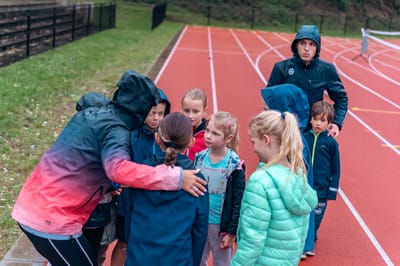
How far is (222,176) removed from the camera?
3.82m

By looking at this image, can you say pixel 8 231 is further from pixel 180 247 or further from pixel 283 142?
pixel 283 142

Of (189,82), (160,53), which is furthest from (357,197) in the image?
(160,53)

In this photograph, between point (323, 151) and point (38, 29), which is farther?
point (38, 29)

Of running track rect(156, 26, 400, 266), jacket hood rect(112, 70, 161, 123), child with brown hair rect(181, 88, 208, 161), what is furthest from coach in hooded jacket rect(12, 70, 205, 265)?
running track rect(156, 26, 400, 266)

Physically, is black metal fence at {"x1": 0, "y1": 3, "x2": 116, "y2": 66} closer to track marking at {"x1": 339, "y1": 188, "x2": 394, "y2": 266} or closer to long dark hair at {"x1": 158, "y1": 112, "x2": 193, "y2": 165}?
track marking at {"x1": 339, "y1": 188, "x2": 394, "y2": 266}

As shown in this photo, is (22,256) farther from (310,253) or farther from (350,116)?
(350,116)

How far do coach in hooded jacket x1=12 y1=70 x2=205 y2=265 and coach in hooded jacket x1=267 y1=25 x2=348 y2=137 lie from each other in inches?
97.7

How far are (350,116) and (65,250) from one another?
984cm

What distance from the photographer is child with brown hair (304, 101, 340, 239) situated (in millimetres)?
5078

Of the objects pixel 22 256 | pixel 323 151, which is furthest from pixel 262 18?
pixel 22 256

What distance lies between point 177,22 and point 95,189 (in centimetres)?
3729

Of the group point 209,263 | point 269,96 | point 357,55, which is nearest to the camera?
point 269,96

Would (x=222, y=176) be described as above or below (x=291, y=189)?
below

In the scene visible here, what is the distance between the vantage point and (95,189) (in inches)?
120
